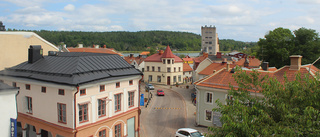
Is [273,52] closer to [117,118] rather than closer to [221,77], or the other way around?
[221,77]

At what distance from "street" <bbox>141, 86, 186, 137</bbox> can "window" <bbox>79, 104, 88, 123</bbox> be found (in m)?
8.44

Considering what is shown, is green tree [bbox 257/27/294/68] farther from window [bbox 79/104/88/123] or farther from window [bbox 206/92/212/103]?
window [bbox 79/104/88/123]

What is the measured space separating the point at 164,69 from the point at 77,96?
137 ft

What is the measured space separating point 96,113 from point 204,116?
515 inches

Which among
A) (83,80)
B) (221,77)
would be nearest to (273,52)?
(221,77)

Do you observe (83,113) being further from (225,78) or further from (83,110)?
(225,78)

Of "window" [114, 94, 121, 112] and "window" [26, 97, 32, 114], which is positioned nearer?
"window" [26, 97, 32, 114]

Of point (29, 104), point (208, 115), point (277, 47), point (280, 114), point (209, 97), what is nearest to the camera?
point (280, 114)

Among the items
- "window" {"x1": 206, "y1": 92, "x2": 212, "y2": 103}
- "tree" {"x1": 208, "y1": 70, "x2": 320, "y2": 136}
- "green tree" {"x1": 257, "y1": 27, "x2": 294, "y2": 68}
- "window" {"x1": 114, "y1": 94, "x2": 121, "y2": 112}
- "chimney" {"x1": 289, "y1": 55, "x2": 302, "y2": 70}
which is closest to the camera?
"tree" {"x1": 208, "y1": 70, "x2": 320, "y2": 136}

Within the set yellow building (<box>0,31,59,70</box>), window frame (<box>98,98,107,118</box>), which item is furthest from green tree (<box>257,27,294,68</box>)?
yellow building (<box>0,31,59,70</box>)

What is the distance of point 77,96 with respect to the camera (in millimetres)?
17438

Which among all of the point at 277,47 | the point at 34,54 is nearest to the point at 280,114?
the point at 34,54

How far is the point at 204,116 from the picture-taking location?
27.2m

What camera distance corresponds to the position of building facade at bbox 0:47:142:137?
17.6 meters
